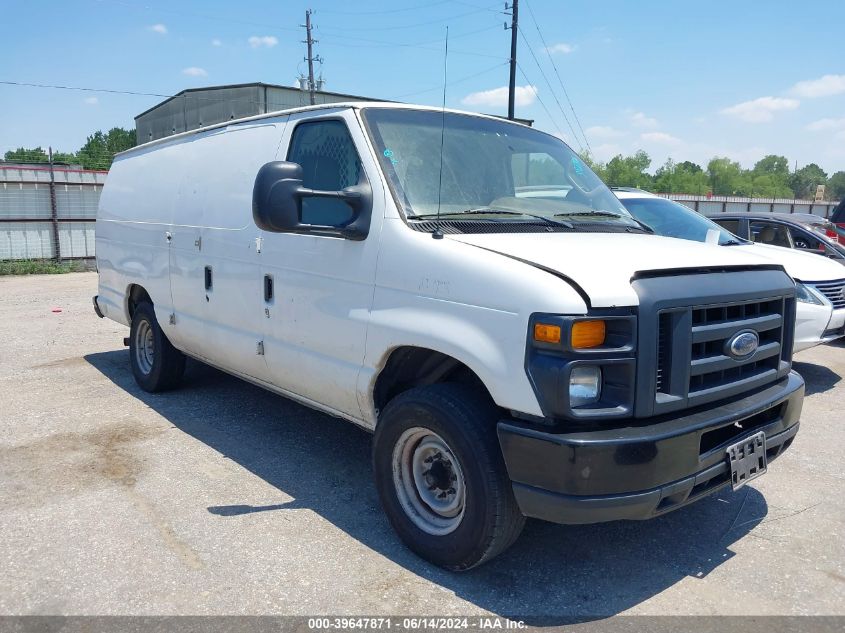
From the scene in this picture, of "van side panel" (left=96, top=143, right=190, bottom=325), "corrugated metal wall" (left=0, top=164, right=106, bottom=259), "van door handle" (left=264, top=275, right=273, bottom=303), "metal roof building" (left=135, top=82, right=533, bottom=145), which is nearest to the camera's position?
"van door handle" (left=264, top=275, right=273, bottom=303)

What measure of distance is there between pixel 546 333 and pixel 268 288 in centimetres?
222

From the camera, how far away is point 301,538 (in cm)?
362

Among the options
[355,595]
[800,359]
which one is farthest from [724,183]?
[355,595]

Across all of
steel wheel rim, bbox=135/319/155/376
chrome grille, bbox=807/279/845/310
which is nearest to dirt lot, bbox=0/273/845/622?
steel wheel rim, bbox=135/319/155/376

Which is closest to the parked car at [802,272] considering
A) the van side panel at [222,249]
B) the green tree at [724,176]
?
the van side panel at [222,249]

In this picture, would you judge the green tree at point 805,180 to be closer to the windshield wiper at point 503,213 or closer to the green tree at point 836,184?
the green tree at point 836,184

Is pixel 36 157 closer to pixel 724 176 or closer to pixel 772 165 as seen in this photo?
pixel 724 176

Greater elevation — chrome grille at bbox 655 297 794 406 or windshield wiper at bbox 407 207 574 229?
windshield wiper at bbox 407 207 574 229

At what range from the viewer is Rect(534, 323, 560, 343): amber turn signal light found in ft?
8.86

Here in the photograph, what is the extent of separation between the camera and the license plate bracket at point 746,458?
10.2 feet

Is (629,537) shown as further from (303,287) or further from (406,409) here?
(303,287)

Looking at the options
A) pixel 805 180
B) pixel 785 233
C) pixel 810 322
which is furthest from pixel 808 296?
pixel 805 180

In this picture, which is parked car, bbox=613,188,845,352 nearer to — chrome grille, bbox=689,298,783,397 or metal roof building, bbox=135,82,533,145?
chrome grille, bbox=689,298,783,397

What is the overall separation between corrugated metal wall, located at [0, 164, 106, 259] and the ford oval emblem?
58.4 ft
